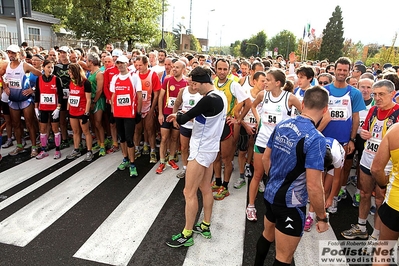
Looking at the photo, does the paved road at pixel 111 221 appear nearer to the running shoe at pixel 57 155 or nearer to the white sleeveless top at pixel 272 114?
the running shoe at pixel 57 155

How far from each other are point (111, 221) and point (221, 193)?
6.37 feet

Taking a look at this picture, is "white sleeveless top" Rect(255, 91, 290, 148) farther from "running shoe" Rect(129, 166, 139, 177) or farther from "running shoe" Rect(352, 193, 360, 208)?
"running shoe" Rect(129, 166, 139, 177)

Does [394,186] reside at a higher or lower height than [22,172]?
higher

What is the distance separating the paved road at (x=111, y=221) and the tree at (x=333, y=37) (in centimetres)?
7212

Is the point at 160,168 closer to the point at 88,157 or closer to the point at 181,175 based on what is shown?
the point at 181,175

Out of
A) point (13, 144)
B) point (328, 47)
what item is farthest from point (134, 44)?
point (328, 47)

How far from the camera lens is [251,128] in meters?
5.55

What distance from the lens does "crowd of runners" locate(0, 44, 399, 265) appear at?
264 centimetres

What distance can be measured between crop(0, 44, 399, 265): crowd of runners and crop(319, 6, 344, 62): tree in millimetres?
68636

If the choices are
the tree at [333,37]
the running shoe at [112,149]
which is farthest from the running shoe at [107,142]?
the tree at [333,37]

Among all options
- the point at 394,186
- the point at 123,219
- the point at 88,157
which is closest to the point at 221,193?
the point at 123,219

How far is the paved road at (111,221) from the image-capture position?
3.53 meters

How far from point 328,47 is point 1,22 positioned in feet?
214

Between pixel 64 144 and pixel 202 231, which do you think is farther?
pixel 64 144
